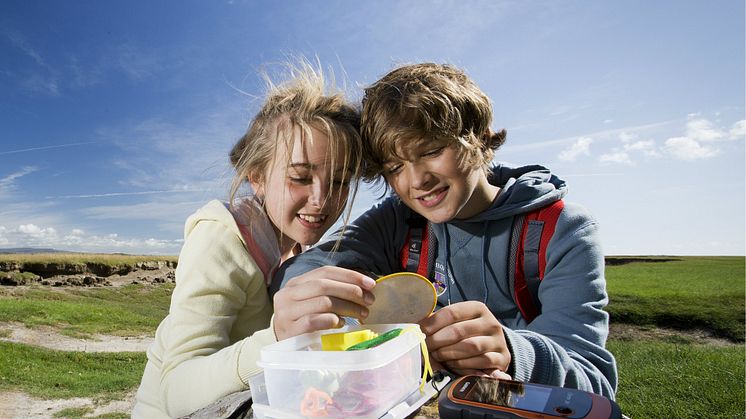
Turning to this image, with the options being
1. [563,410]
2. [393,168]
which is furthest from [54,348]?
[563,410]

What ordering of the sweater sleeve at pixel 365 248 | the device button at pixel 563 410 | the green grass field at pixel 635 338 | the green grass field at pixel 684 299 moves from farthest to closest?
the green grass field at pixel 684 299 < the green grass field at pixel 635 338 < the sweater sleeve at pixel 365 248 < the device button at pixel 563 410

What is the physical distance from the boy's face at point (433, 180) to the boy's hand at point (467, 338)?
0.83 meters

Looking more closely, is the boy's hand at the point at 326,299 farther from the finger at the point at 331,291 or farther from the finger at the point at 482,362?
the finger at the point at 482,362

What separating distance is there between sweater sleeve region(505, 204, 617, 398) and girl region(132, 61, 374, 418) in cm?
66

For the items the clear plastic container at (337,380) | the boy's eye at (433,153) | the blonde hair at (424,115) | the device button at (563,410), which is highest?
the blonde hair at (424,115)

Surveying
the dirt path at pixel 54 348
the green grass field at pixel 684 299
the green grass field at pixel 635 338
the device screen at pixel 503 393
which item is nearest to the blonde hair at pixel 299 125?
the device screen at pixel 503 393

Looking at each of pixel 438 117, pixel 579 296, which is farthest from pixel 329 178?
pixel 579 296

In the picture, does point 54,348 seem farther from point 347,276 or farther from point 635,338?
point 635,338

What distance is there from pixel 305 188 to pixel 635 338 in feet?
51.2

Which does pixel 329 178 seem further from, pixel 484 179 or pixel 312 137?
pixel 484 179

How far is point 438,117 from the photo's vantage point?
2514 mm

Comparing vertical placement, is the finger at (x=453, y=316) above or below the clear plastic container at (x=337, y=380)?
above

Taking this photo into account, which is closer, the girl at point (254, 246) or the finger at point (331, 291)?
the finger at point (331, 291)

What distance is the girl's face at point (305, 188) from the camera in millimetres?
2352
